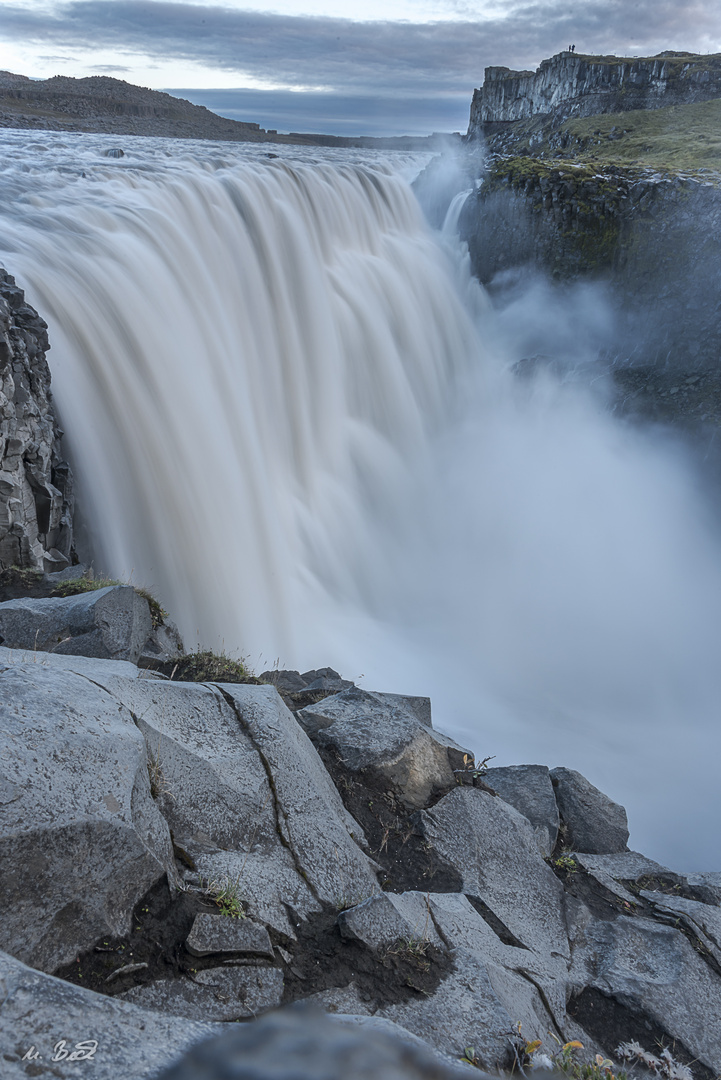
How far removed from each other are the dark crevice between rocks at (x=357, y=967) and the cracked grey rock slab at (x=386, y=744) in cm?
190

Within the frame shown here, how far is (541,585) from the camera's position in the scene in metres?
16.0

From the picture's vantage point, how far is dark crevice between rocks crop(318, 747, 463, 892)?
5.05 m

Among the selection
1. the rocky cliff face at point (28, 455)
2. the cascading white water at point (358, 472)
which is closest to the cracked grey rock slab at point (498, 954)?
the cascading white water at point (358, 472)

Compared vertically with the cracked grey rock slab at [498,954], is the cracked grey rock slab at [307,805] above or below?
above

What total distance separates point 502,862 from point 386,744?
1362 millimetres

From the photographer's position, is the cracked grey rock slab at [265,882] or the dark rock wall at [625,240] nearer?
the cracked grey rock slab at [265,882]

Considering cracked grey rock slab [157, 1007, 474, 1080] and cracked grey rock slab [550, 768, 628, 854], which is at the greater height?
cracked grey rock slab [157, 1007, 474, 1080]

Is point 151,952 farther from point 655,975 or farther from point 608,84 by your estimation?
point 608,84

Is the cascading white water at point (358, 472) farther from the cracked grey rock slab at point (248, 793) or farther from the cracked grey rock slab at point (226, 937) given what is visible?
the cracked grey rock slab at point (226, 937)

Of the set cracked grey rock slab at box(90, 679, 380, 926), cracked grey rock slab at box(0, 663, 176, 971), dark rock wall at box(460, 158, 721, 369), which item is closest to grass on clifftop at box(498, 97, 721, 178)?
dark rock wall at box(460, 158, 721, 369)

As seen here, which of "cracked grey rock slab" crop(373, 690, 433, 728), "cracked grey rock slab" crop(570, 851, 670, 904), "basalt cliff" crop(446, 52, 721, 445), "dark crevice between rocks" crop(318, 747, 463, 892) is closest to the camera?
"dark crevice between rocks" crop(318, 747, 463, 892)

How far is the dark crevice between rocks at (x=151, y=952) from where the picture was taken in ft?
9.91

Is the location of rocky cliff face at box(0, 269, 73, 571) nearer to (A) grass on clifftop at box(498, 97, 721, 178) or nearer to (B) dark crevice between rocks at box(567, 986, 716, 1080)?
(B) dark crevice between rocks at box(567, 986, 716, 1080)

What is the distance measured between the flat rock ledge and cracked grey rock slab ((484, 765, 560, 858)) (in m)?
0.08
